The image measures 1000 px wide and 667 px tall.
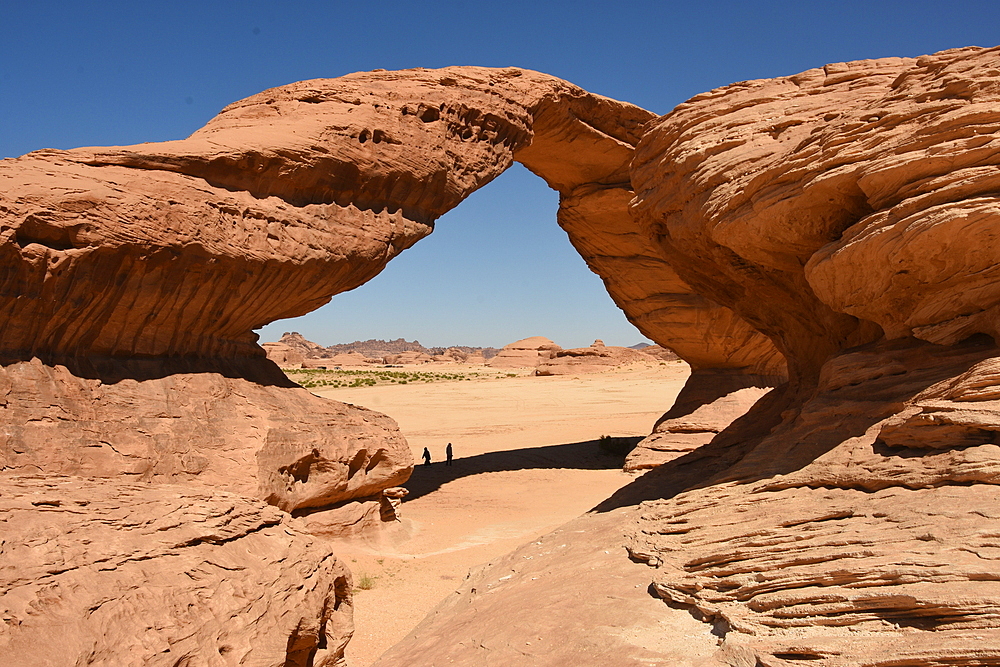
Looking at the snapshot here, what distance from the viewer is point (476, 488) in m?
14.6

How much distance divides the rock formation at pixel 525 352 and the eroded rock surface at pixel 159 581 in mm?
59434

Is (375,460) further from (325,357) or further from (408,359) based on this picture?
(325,357)

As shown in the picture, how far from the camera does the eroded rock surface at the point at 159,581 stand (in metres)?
3.42

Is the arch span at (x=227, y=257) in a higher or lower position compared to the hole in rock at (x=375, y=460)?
higher

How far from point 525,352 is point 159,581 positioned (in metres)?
64.2

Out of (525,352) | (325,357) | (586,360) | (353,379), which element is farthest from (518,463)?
(325,357)

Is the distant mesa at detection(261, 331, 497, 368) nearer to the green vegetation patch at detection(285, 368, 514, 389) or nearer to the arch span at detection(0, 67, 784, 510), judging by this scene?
the green vegetation patch at detection(285, 368, 514, 389)

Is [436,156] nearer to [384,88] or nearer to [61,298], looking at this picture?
[384,88]

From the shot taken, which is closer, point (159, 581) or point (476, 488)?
point (159, 581)

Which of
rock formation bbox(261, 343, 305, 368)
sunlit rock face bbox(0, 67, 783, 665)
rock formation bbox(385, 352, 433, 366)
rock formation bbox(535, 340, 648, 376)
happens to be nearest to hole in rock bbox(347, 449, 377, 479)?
sunlit rock face bbox(0, 67, 783, 665)

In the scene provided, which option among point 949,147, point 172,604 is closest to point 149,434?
point 172,604

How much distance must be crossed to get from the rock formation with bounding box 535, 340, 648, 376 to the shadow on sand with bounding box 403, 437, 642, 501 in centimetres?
3193

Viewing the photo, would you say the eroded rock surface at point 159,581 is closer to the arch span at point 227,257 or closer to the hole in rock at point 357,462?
the arch span at point 227,257

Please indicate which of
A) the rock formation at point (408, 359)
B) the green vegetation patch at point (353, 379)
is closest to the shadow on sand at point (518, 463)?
the green vegetation patch at point (353, 379)
